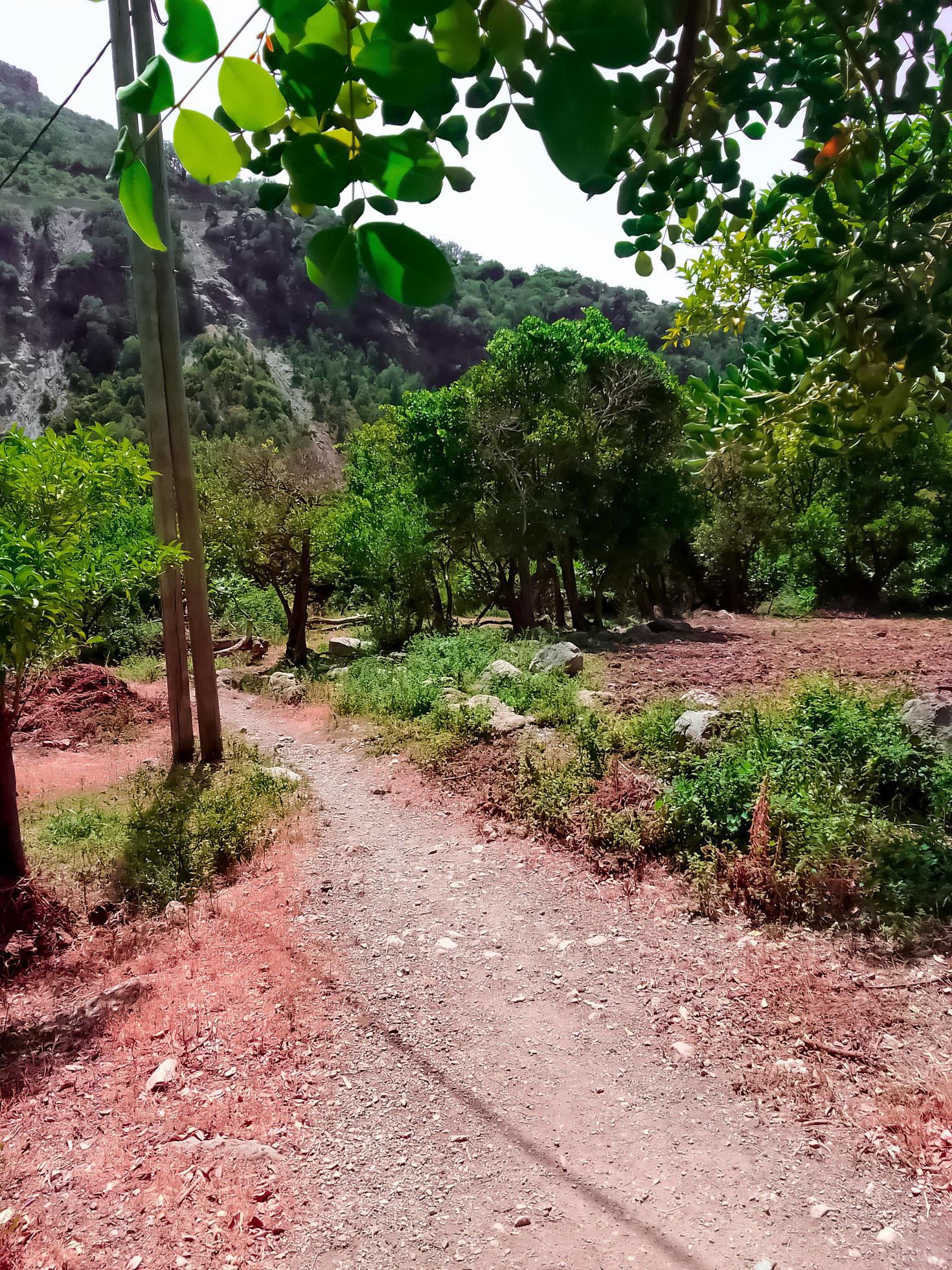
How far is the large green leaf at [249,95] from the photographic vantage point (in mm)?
599

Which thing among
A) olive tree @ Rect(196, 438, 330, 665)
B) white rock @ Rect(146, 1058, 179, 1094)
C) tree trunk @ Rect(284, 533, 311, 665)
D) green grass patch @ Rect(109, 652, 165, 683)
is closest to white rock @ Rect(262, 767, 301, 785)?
white rock @ Rect(146, 1058, 179, 1094)

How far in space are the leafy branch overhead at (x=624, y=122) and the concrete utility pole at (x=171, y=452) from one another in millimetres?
6908

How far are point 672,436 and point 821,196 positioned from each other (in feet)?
45.6

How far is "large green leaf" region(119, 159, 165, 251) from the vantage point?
0.58m

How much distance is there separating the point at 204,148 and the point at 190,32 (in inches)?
3.5

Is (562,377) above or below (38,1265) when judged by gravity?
above

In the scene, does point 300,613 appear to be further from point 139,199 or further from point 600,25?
point 600,25

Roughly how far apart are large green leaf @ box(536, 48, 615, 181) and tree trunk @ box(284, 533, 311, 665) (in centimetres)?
1551

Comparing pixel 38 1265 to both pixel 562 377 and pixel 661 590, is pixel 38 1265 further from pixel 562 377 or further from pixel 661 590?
pixel 661 590

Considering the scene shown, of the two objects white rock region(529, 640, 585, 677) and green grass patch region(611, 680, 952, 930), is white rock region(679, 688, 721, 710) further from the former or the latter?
white rock region(529, 640, 585, 677)

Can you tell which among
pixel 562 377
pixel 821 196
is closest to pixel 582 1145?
pixel 821 196

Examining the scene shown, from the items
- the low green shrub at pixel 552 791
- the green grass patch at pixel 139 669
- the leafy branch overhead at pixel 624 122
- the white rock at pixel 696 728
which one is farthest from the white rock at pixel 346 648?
the leafy branch overhead at pixel 624 122

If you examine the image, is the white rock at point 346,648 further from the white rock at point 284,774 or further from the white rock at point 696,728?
the white rock at point 696,728

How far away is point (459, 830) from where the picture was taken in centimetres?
624
